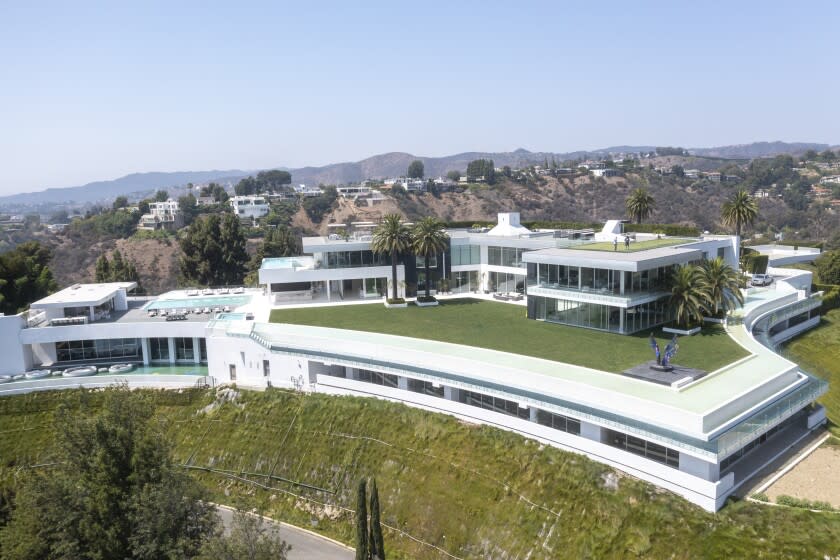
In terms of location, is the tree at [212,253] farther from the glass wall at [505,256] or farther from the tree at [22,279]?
the glass wall at [505,256]

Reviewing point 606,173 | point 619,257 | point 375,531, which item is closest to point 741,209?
point 619,257

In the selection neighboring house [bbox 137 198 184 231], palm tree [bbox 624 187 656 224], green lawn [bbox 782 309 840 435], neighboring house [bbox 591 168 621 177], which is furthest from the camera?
neighboring house [bbox 591 168 621 177]

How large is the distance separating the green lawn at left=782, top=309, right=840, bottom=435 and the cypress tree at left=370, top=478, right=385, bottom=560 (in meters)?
25.8

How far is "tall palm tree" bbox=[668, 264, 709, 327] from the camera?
119ft

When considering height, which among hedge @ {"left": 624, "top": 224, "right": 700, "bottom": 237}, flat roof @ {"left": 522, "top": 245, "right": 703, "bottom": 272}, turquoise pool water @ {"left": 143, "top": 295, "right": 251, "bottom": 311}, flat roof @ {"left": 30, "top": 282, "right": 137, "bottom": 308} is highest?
hedge @ {"left": 624, "top": 224, "right": 700, "bottom": 237}

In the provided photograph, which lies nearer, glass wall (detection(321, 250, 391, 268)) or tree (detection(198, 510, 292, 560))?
→ tree (detection(198, 510, 292, 560))

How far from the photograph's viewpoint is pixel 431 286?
52.8m

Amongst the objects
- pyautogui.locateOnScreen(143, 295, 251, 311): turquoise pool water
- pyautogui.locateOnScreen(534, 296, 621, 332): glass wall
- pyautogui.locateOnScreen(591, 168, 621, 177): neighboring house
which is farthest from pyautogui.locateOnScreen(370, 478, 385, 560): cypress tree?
pyautogui.locateOnScreen(591, 168, 621, 177): neighboring house

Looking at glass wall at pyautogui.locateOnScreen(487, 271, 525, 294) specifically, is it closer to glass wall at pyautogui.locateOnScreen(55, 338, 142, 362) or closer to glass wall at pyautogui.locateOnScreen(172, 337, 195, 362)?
glass wall at pyautogui.locateOnScreen(172, 337, 195, 362)

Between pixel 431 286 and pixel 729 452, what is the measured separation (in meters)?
32.7

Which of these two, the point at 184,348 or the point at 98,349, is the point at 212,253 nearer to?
the point at 98,349

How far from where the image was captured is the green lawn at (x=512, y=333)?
3200cm

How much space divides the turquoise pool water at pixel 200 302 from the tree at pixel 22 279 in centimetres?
1205

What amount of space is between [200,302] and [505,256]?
26108 millimetres
